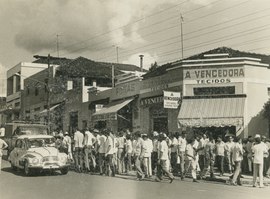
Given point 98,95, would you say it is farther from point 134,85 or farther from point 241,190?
point 241,190

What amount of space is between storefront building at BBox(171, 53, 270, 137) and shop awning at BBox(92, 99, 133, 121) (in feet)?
16.8

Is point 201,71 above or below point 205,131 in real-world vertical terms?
above

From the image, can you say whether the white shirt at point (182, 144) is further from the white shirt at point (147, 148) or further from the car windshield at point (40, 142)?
the car windshield at point (40, 142)

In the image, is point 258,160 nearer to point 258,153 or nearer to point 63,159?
point 258,153

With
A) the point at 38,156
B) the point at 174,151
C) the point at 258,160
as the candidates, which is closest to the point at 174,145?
the point at 174,151

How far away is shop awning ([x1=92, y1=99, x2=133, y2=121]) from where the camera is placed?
24938mm

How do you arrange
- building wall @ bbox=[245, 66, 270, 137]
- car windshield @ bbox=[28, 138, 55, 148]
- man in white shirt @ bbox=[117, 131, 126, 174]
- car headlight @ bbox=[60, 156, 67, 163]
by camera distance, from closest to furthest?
car headlight @ bbox=[60, 156, 67, 163] < car windshield @ bbox=[28, 138, 55, 148] < man in white shirt @ bbox=[117, 131, 126, 174] < building wall @ bbox=[245, 66, 270, 137]

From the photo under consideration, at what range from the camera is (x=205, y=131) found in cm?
2088

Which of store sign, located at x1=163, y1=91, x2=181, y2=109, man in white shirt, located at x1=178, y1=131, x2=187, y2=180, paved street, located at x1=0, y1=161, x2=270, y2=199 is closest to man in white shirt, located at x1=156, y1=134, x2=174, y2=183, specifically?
paved street, located at x1=0, y1=161, x2=270, y2=199

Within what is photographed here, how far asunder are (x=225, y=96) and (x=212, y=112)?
0.99 m

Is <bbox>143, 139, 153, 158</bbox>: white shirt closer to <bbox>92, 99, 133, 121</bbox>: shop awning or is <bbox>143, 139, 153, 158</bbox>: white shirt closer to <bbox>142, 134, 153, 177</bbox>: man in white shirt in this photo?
<bbox>142, 134, 153, 177</bbox>: man in white shirt

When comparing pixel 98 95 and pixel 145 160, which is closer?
pixel 145 160

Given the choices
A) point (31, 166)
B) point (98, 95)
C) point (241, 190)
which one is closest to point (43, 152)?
point (31, 166)

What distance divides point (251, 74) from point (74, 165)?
9059 millimetres
